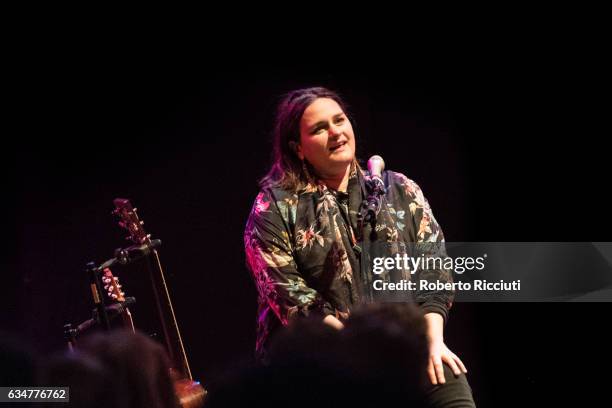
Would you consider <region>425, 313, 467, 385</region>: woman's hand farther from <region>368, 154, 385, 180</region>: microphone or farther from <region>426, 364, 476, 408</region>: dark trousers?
<region>368, 154, 385, 180</region>: microphone

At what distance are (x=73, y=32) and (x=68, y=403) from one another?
198 cm

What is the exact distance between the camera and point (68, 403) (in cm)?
156

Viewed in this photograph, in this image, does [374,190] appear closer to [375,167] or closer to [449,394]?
[375,167]

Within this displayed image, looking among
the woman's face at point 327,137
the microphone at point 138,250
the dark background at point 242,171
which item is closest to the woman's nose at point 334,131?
the woman's face at point 327,137

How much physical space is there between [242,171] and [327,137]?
760 millimetres

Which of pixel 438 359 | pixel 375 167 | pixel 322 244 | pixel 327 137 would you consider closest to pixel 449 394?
pixel 438 359

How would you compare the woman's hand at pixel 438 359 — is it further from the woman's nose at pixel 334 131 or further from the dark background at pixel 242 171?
the dark background at pixel 242 171

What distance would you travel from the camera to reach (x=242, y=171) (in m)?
3.26

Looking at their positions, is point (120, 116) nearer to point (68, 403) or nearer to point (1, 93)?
point (1, 93)

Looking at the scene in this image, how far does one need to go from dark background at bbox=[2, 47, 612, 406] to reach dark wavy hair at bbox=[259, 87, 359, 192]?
58 cm

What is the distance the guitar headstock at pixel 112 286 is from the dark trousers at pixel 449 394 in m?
1.29

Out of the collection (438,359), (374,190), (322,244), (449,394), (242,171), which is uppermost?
(242,171)

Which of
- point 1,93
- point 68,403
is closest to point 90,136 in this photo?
point 1,93

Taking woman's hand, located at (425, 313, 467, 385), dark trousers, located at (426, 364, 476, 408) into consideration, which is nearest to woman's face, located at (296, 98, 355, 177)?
woman's hand, located at (425, 313, 467, 385)
